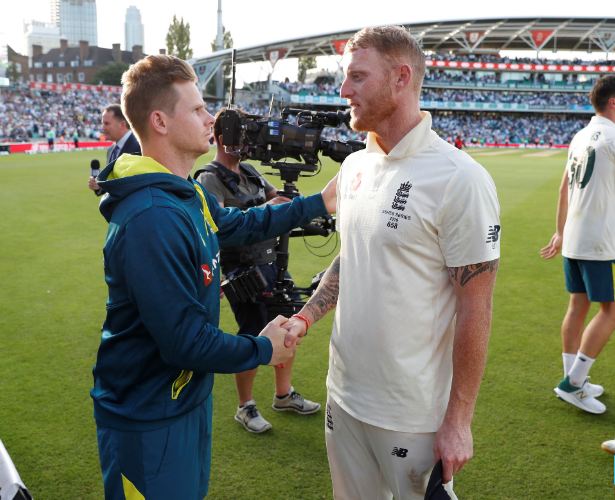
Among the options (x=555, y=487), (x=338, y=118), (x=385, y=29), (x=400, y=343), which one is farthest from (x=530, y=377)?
(x=385, y=29)

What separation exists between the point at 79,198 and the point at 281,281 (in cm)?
1308

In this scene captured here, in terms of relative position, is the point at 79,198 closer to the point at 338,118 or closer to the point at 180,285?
the point at 338,118

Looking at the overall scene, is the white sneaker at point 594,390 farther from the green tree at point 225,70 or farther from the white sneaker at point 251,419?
the green tree at point 225,70

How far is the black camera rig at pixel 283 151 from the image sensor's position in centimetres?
347

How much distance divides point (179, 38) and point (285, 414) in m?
81.8

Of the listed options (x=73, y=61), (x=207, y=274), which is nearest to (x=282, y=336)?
(x=207, y=274)

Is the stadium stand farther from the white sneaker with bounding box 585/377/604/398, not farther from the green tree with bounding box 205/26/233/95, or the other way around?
the white sneaker with bounding box 585/377/604/398

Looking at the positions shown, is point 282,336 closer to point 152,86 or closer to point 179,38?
point 152,86

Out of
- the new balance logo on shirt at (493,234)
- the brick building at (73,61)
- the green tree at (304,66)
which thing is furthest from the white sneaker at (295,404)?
the brick building at (73,61)

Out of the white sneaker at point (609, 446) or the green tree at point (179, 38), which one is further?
the green tree at point (179, 38)

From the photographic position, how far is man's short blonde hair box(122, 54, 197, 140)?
2133 millimetres

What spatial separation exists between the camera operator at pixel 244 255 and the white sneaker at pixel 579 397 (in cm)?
201

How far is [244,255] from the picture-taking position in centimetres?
412

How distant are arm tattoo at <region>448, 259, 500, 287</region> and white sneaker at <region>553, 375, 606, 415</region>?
2983 millimetres
